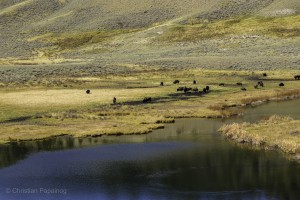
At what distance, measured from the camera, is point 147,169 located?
36.5 m

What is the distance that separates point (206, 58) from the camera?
393 ft

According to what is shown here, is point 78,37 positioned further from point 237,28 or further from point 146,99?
point 146,99

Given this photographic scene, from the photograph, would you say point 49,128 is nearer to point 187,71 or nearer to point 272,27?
point 187,71

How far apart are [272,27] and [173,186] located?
14059cm

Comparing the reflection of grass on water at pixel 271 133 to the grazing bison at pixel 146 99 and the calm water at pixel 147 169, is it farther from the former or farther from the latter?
the grazing bison at pixel 146 99

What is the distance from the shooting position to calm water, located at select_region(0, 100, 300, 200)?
3170 cm

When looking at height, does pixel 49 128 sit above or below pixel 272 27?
below

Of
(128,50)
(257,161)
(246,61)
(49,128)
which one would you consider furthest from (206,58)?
(257,161)

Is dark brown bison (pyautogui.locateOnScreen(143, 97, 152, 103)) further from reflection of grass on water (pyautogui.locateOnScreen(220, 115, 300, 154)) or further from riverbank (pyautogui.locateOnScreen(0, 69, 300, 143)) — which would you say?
reflection of grass on water (pyautogui.locateOnScreen(220, 115, 300, 154))

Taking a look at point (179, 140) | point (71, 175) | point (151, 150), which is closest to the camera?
point (71, 175)

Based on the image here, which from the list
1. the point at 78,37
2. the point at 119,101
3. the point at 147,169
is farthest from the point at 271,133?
the point at 78,37

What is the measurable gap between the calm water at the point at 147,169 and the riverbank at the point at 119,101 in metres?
4.24

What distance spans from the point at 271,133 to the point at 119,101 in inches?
1036

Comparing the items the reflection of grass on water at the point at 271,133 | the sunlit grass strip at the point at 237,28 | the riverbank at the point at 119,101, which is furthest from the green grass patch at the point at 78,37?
the reflection of grass on water at the point at 271,133
